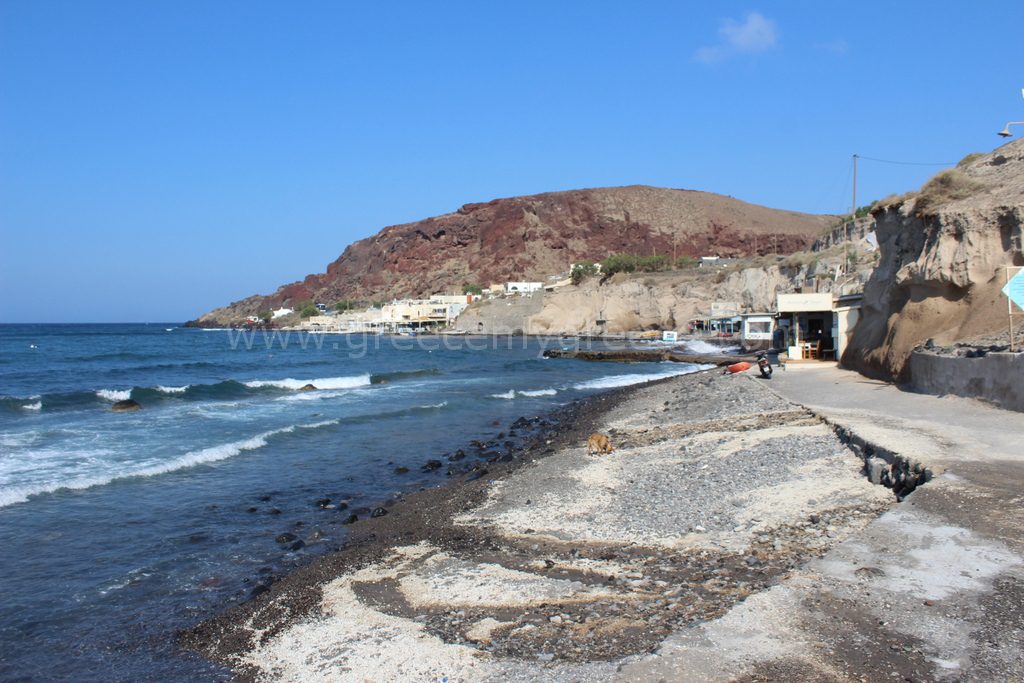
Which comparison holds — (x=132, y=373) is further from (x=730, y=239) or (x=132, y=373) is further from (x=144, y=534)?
(x=730, y=239)

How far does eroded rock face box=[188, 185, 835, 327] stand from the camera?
452ft

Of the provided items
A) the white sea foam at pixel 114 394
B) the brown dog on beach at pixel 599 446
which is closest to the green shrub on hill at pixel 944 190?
the brown dog on beach at pixel 599 446

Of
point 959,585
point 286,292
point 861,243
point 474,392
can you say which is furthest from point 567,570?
point 286,292

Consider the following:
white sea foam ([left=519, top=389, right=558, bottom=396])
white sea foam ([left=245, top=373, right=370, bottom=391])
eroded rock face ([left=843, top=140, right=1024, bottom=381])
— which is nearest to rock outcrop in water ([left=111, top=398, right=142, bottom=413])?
white sea foam ([left=245, top=373, right=370, bottom=391])

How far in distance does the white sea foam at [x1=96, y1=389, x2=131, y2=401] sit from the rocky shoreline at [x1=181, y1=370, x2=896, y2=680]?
2102 centimetres

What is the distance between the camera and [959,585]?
535 centimetres

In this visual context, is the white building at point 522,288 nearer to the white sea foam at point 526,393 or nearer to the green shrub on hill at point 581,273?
the green shrub on hill at point 581,273

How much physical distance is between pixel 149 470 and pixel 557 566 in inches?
408

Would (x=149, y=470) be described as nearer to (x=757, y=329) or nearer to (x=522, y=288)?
(x=757, y=329)

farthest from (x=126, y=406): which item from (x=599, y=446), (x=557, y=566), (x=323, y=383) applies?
(x=557, y=566)

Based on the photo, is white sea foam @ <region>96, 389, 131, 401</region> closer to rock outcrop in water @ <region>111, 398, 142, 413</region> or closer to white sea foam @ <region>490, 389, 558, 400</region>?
rock outcrop in water @ <region>111, 398, 142, 413</region>

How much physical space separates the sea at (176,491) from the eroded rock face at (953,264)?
10.9 metres

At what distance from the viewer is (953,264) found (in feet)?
55.0

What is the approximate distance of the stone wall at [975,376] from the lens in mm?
11992
